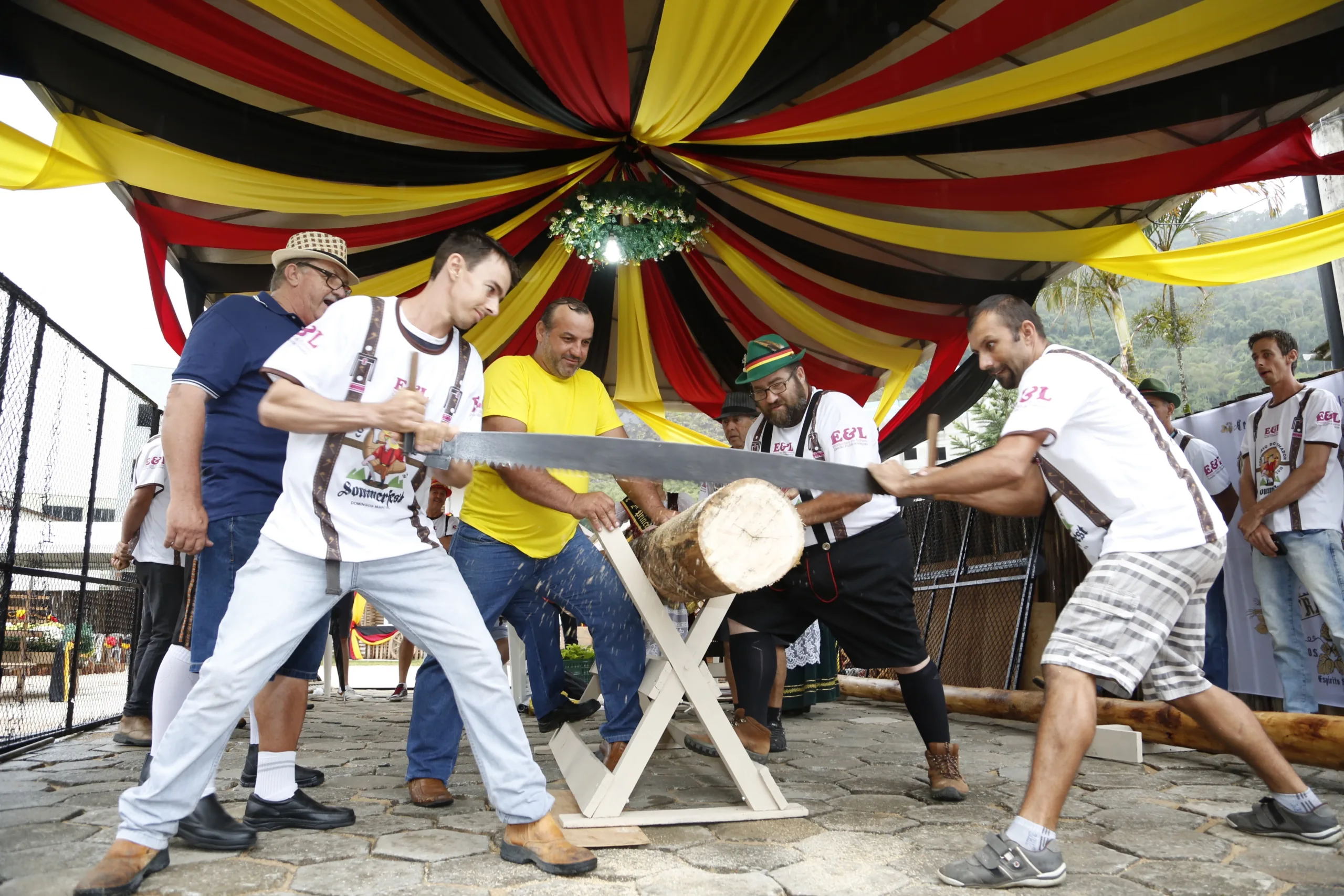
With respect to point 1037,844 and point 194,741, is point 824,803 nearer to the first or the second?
point 1037,844

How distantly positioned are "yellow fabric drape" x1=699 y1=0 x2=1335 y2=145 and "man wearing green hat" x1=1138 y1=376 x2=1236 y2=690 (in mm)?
1814

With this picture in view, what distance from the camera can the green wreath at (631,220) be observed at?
4.88 metres

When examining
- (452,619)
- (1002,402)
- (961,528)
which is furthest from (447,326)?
(1002,402)

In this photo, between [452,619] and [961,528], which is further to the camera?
[961,528]

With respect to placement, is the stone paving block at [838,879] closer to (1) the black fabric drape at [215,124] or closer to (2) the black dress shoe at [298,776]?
(2) the black dress shoe at [298,776]

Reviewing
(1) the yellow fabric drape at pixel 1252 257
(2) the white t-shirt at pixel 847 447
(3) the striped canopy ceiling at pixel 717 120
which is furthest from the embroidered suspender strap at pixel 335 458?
(1) the yellow fabric drape at pixel 1252 257

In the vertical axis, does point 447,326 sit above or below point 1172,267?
below

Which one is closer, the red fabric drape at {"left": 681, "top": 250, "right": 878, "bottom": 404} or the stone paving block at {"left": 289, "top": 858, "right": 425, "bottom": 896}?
the stone paving block at {"left": 289, "top": 858, "right": 425, "bottom": 896}

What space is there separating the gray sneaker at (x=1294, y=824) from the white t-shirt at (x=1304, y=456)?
201 cm

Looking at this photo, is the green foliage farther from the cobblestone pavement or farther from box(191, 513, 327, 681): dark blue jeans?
box(191, 513, 327, 681): dark blue jeans

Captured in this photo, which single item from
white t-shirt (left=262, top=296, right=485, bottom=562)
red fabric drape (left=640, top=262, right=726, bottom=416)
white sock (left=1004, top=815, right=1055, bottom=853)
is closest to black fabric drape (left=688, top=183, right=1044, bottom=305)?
red fabric drape (left=640, top=262, right=726, bottom=416)

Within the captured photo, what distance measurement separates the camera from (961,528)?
21.8 feet

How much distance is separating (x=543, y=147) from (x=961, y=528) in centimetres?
426

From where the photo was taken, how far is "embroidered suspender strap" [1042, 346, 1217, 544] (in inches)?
94.0
